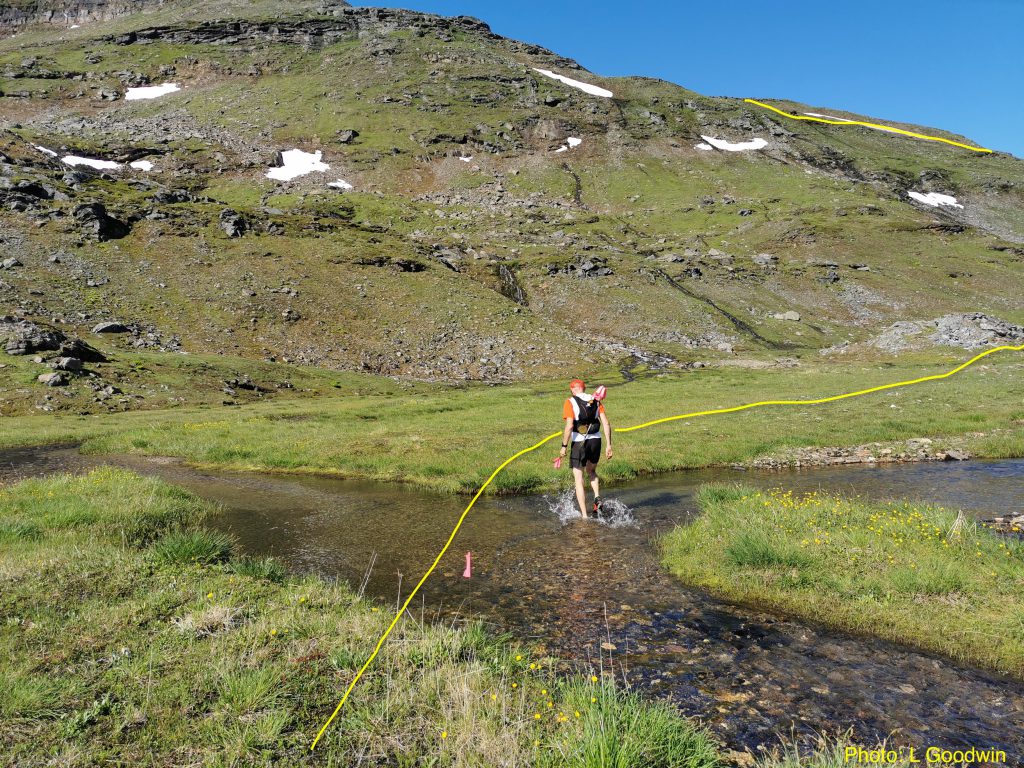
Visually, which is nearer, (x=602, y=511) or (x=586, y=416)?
(x=586, y=416)

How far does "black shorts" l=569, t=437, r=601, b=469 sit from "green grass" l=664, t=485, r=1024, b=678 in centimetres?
329

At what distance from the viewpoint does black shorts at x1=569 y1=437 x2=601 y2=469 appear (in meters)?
16.0

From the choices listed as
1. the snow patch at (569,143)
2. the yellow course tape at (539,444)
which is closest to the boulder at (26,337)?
the yellow course tape at (539,444)

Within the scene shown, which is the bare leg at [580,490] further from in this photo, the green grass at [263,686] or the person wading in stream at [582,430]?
the green grass at [263,686]

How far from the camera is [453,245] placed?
378ft

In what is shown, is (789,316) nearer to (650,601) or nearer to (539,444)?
(539,444)

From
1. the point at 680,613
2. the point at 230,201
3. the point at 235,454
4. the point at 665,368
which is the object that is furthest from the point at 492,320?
the point at 230,201

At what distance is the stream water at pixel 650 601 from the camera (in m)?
6.60

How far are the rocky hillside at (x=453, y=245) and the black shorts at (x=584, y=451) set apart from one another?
2035 inches

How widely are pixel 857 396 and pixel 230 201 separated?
510ft

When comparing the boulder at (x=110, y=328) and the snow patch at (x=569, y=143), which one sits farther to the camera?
the snow patch at (x=569, y=143)

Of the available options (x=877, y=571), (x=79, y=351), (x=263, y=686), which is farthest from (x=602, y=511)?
(x=79, y=351)

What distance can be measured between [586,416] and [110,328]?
65352mm

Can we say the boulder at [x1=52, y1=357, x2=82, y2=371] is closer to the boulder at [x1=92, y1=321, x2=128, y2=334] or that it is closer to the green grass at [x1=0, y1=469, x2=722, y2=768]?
the boulder at [x1=92, y1=321, x2=128, y2=334]
